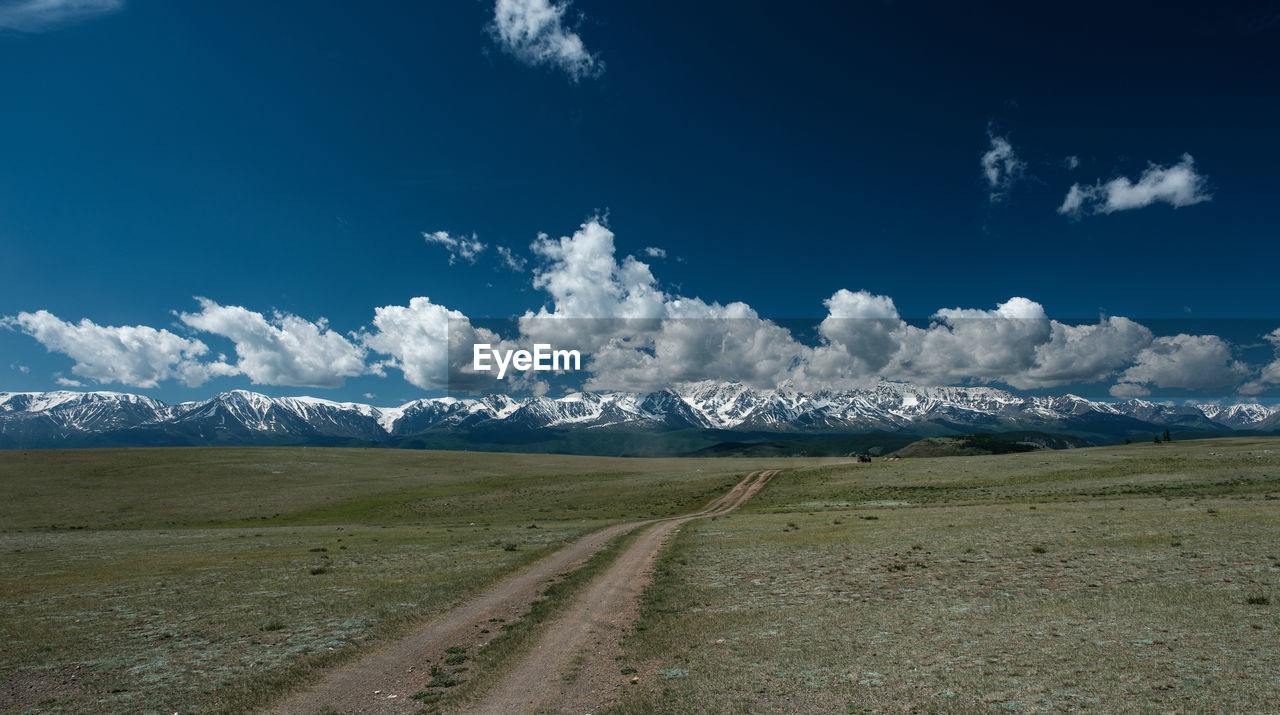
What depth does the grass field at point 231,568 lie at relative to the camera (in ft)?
48.3

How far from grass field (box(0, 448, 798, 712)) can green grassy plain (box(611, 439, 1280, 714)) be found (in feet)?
32.4

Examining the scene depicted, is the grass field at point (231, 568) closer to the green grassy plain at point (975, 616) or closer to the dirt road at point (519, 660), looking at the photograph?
the dirt road at point (519, 660)

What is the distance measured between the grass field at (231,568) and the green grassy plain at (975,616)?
987cm

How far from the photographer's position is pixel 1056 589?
2055 cm

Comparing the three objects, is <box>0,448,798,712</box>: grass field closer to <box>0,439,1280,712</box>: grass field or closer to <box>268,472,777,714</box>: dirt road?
<box>0,439,1280,712</box>: grass field

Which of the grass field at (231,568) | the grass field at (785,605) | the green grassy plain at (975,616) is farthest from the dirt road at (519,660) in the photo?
the grass field at (231,568)

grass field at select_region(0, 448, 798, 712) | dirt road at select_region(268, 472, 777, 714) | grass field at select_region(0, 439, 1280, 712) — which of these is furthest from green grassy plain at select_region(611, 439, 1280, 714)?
grass field at select_region(0, 448, 798, 712)

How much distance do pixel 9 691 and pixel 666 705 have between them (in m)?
15.6

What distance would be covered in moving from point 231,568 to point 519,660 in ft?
79.4

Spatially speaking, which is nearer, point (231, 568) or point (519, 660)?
point (519, 660)

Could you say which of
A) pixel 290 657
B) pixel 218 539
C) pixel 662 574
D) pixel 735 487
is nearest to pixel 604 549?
pixel 662 574

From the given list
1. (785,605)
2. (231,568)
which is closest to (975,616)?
(785,605)

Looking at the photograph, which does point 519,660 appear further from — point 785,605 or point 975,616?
point 975,616

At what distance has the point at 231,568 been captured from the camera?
30.7m
